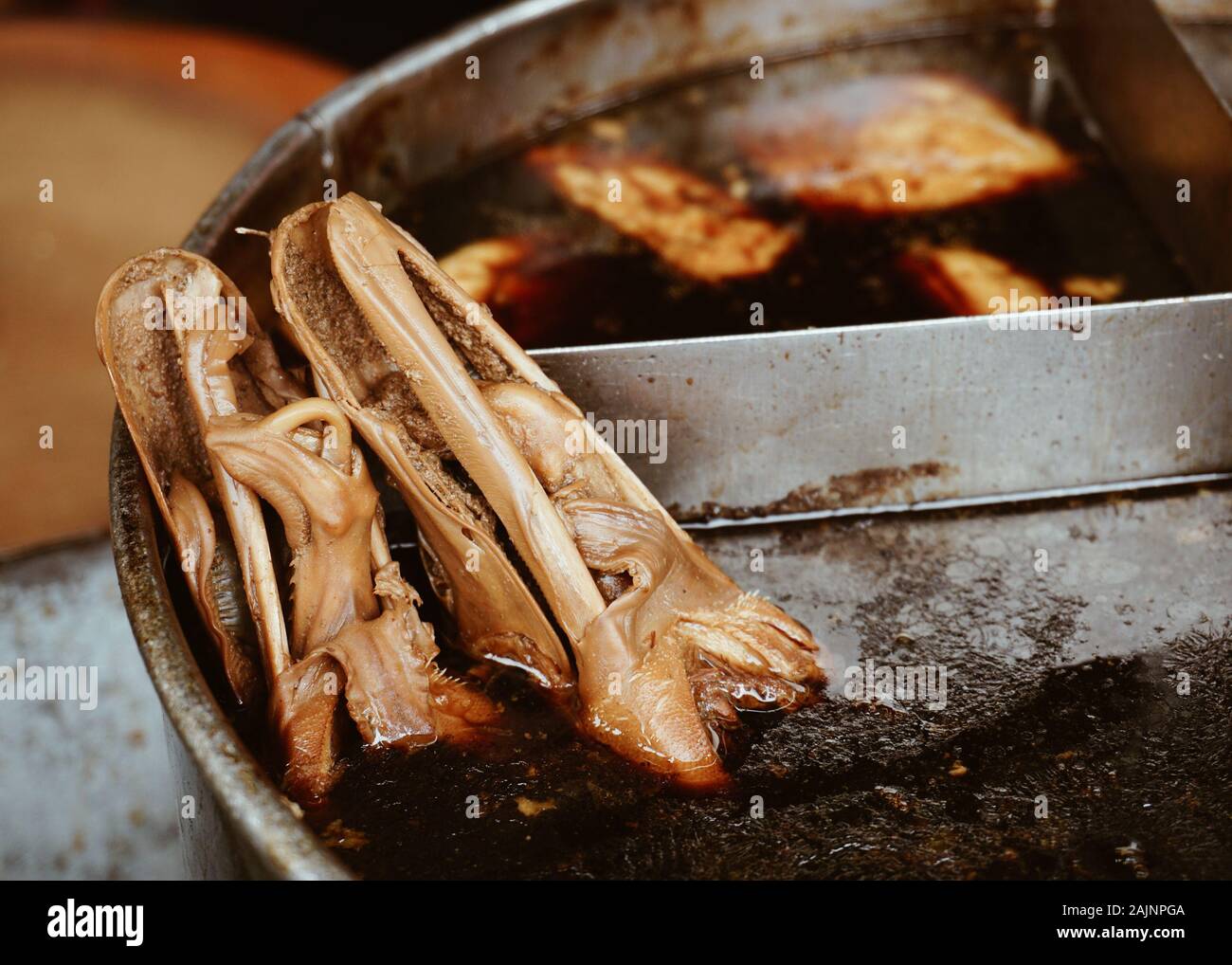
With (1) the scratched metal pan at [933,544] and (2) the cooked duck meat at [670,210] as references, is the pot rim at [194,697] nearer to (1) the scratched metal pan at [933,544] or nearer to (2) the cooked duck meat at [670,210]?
(1) the scratched metal pan at [933,544]

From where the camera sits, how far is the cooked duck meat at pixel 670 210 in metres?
3.08

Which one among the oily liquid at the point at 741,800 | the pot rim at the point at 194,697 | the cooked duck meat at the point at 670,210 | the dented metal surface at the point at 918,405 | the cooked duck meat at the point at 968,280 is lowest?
the oily liquid at the point at 741,800

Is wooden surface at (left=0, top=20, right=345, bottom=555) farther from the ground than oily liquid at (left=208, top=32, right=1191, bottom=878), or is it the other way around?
wooden surface at (left=0, top=20, right=345, bottom=555)

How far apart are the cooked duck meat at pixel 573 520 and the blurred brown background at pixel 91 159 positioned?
2.76 metres

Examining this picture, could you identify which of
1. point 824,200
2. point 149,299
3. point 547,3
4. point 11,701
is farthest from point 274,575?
point 547,3

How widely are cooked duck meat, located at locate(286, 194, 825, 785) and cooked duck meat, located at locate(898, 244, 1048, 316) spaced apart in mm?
1061

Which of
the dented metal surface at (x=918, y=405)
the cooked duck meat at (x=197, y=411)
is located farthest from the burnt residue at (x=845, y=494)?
the cooked duck meat at (x=197, y=411)

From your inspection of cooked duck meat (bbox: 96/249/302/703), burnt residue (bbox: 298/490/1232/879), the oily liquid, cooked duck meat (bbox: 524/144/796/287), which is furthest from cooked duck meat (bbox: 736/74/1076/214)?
cooked duck meat (bbox: 96/249/302/703)

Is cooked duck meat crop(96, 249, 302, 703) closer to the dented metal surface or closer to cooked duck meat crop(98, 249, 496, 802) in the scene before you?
cooked duck meat crop(98, 249, 496, 802)

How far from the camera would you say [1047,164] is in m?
3.37

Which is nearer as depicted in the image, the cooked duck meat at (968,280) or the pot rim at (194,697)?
the pot rim at (194,697)

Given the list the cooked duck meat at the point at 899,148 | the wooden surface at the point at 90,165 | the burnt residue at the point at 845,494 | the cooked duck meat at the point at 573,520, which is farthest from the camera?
the wooden surface at the point at 90,165

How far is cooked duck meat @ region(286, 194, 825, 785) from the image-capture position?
196cm
